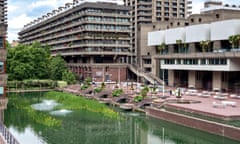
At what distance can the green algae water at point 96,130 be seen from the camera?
33781 millimetres

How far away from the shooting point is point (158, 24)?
87812 mm

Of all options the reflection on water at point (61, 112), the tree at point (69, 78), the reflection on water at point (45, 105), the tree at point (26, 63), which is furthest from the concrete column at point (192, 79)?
the tree at point (26, 63)

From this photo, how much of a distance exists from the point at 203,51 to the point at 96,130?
32.1 m

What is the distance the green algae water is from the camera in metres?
33.8

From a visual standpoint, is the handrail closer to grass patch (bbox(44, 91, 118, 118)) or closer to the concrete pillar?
grass patch (bbox(44, 91, 118, 118))

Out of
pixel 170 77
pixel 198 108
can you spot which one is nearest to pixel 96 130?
pixel 198 108

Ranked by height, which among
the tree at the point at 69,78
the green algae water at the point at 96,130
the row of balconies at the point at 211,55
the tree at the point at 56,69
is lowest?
the green algae water at the point at 96,130

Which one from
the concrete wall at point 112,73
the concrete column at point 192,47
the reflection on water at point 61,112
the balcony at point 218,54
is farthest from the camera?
the concrete wall at point 112,73

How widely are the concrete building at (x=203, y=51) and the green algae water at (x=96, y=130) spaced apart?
17752 mm

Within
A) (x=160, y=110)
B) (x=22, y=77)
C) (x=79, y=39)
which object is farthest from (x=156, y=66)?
(x=160, y=110)

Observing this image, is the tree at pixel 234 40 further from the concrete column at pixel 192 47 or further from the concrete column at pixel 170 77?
the concrete column at pixel 170 77

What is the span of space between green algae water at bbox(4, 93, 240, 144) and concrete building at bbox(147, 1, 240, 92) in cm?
1775

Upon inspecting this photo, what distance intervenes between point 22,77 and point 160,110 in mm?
44209

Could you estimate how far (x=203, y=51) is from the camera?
6444 cm
